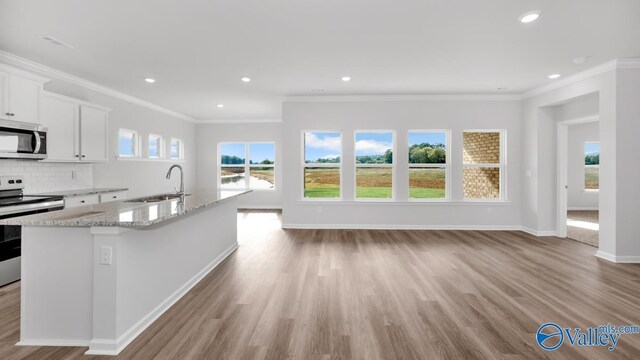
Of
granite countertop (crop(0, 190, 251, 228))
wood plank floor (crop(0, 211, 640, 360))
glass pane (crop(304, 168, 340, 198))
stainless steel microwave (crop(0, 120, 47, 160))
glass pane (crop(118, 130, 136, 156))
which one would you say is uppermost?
glass pane (crop(118, 130, 136, 156))

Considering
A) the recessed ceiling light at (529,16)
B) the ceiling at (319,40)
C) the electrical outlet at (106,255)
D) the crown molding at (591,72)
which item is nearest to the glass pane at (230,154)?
the ceiling at (319,40)

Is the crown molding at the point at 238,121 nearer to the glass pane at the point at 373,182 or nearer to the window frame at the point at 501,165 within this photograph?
the glass pane at the point at 373,182

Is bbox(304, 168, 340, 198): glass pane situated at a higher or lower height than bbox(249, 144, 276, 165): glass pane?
lower

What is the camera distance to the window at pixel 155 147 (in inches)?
281

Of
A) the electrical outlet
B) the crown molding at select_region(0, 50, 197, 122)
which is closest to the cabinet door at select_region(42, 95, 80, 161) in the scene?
the crown molding at select_region(0, 50, 197, 122)

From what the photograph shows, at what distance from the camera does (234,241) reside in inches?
184

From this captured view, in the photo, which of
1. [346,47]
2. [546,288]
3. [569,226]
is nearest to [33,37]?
[346,47]

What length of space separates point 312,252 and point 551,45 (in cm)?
415

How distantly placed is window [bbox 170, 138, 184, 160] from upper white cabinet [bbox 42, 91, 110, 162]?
315cm

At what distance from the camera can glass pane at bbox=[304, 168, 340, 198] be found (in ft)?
21.1

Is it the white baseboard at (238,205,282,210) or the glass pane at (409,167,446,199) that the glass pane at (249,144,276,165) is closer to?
the white baseboard at (238,205,282,210)

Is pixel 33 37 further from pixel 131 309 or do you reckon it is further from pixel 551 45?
pixel 551 45

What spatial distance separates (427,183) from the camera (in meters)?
6.26

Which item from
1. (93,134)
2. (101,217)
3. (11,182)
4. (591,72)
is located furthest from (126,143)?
(591,72)
